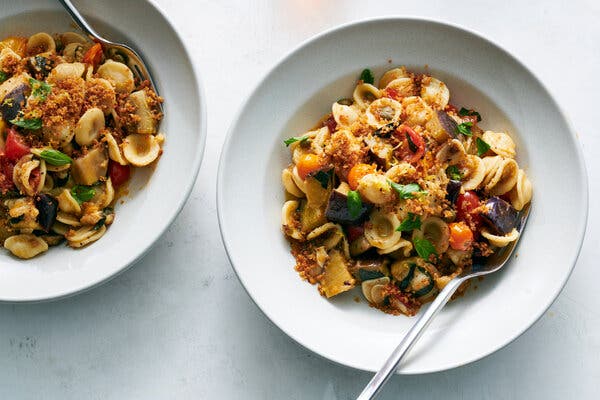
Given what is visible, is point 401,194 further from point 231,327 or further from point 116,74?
point 116,74

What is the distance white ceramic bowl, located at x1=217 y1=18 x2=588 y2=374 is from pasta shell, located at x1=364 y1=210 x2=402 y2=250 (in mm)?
335

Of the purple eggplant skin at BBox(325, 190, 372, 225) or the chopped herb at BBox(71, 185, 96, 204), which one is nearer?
the purple eggplant skin at BBox(325, 190, 372, 225)

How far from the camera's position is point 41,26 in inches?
131

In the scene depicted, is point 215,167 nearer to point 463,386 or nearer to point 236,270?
point 236,270

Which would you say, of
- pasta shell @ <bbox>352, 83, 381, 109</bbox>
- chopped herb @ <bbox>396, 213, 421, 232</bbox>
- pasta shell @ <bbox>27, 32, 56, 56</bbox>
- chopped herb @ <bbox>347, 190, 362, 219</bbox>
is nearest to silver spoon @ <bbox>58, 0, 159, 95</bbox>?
pasta shell @ <bbox>27, 32, 56, 56</bbox>

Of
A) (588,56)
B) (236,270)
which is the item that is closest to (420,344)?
(236,270)

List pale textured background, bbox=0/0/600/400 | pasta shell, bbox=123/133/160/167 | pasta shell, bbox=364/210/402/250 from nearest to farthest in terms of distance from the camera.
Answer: pasta shell, bbox=364/210/402/250 < pasta shell, bbox=123/133/160/167 < pale textured background, bbox=0/0/600/400

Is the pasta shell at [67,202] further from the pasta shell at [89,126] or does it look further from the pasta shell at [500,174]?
the pasta shell at [500,174]

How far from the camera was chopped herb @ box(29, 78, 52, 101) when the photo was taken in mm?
3090

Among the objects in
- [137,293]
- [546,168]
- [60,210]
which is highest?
[546,168]

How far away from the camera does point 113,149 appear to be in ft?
10.5

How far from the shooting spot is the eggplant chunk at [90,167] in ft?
10.3

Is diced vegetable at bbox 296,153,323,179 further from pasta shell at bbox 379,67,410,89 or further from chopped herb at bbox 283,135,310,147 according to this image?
pasta shell at bbox 379,67,410,89

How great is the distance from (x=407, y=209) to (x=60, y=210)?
1556 millimetres
